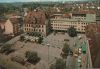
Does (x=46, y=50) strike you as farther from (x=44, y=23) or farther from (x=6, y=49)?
(x=44, y=23)

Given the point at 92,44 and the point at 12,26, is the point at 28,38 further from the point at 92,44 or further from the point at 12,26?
the point at 92,44

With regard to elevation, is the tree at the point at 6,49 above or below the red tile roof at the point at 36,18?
below

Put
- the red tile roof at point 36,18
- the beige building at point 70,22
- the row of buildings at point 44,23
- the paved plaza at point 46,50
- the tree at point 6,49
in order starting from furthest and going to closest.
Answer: the beige building at point 70,22
the red tile roof at point 36,18
the row of buildings at point 44,23
the tree at point 6,49
the paved plaza at point 46,50

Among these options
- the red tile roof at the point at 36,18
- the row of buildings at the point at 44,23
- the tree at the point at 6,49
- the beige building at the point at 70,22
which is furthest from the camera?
the beige building at the point at 70,22

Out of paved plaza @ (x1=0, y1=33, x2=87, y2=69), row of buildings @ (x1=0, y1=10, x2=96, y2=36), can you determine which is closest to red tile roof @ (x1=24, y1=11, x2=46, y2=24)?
row of buildings @ (x1=0, y1=10, x2=96, y2=36)

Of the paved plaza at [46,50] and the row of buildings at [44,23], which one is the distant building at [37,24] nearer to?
the row of buildings at [44,23]

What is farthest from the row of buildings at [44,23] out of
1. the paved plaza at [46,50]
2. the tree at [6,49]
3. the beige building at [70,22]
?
the tree at [6,49]

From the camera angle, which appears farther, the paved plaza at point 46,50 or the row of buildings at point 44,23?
the row of buildings at point 44,23

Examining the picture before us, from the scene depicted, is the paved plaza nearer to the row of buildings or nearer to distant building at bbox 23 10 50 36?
distant building at bbox 23 10 50 36

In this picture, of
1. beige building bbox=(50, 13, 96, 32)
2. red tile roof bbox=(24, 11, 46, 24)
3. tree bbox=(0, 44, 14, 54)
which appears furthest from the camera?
beige building bbox=(50, 13, 96, 32)
